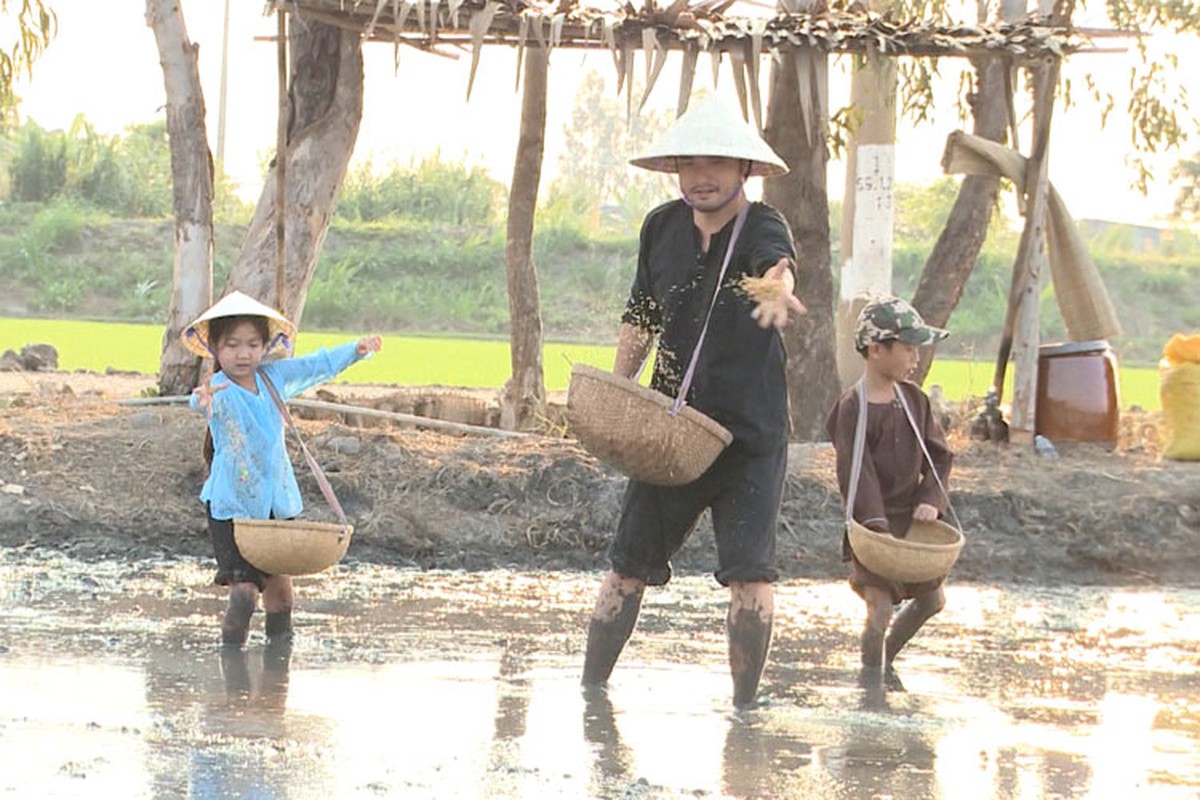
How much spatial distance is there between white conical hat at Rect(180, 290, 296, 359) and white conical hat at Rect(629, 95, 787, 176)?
1380 millimetres

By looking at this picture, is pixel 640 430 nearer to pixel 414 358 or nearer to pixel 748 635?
pixel 748 635

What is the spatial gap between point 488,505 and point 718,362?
3985 millimetres

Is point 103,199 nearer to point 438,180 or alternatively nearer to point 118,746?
point 438,180

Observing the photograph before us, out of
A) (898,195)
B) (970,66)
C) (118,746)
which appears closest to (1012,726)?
(118,746)

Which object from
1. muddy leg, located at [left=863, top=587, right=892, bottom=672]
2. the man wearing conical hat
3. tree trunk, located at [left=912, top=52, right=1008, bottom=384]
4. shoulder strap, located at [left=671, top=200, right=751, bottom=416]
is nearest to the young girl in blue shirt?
the man wearing conical hat

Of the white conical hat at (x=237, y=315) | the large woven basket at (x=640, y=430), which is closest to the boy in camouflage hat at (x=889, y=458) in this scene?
the large woven basket at (x=640, y=430)

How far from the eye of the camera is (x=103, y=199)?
139 ft

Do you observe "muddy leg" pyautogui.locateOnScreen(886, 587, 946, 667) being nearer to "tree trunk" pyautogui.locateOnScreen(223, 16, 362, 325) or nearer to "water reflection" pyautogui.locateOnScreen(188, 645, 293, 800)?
"water reflection" pyautogui.locateOnScreen(188, 645, 293, 800)

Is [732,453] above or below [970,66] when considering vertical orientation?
below

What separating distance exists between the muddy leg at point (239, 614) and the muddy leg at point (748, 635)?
167cm

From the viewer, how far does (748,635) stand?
666cm

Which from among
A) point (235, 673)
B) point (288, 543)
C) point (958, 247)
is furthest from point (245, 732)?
point (958, 247)

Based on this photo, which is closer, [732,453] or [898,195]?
[732,453]

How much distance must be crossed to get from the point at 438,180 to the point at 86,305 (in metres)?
9.20
